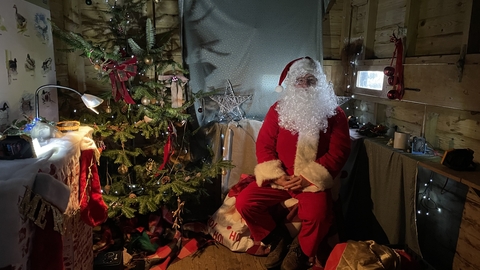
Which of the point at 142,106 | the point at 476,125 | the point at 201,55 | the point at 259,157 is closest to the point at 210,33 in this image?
the point at 201,55

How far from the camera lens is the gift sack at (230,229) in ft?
8.28

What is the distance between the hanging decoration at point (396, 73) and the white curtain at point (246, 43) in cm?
74

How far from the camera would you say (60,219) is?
1.20 meters

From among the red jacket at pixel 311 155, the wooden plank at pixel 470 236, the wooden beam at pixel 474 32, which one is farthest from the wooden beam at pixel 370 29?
the wooden plank at pixel 470 236

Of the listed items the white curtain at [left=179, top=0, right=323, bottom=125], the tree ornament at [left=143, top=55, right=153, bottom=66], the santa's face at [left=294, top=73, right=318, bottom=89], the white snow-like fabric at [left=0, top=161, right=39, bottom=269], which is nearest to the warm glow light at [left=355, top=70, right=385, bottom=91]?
the white curtain at [left=179, top=0, right=323, bottom=125]

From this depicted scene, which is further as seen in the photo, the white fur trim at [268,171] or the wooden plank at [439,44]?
the white fur trim at [268,171]

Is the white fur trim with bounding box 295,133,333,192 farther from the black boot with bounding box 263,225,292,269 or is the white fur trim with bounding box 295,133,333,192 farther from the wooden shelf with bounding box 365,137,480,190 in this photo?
the wooden shelf with bounding box 365,137,480,190

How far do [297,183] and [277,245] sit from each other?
471mm

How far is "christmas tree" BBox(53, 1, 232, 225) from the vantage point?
2303 millimetres

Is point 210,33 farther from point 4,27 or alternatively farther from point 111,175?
point 4,27

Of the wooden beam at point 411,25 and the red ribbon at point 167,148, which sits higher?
the wooden beam at point 411,25

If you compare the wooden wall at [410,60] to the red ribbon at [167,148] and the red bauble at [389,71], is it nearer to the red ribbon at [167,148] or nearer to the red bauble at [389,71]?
the red bauble at [389,71]

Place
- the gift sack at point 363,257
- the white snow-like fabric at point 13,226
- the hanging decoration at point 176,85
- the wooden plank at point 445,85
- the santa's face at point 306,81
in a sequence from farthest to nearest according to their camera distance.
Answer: the hanging decoration at point 176,85 < the santa's face at point 306,81 < the wooden plank at point 445,85 < the gift sack at point 363,257 < the white snow-like fabric at point 13,226

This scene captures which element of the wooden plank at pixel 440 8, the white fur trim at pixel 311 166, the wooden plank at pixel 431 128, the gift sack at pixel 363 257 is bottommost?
the gift sack at pixel 363 257
